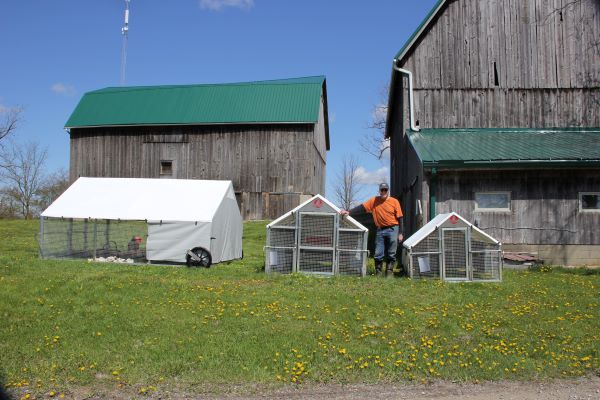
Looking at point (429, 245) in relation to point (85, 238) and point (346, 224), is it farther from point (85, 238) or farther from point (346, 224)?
point (85, 238)

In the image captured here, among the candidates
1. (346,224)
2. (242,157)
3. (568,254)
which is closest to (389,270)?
(346,224)

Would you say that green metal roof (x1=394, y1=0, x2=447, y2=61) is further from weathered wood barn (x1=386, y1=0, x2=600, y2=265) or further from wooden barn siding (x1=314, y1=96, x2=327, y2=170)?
wooden barn siding (x1=314, y1=96, x2=327, y2=170)

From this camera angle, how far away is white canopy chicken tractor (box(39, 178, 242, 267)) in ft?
47.4

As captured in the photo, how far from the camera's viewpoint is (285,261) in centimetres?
1195

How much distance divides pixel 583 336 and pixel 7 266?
12329 millimetres

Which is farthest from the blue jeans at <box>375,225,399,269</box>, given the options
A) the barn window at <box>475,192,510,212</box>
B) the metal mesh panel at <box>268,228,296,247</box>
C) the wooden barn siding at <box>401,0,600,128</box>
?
the wooden barn siding at <box>401,0,600,128</box>

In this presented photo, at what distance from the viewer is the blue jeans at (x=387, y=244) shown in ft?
38.4

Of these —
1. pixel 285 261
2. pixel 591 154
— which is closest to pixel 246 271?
pixel 285 261

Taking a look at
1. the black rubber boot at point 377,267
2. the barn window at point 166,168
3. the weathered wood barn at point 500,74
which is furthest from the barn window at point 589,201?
the barn window at point 166,168

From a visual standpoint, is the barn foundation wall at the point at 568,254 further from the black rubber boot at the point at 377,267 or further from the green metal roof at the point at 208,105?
the green metal roof at the point at 208,105

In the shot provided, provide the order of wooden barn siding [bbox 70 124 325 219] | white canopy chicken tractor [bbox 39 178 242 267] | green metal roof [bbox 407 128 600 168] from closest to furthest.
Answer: green metal roof [bbox 407 128 600 168]
white canopy chicken tractor [bbox 39 178 242 267]
wooden barn siding [bbox 70 124 325 219]

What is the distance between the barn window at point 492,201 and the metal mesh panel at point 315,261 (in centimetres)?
533

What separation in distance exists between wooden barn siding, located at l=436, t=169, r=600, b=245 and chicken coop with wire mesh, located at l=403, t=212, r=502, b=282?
320cm

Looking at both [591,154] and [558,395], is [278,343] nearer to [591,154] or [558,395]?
[558,395]
